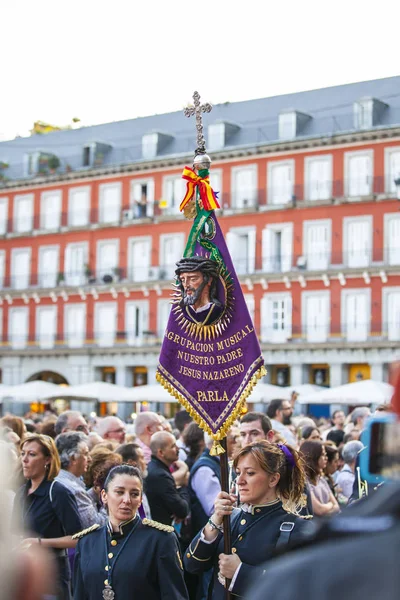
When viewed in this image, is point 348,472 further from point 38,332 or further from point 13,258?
point 13,258

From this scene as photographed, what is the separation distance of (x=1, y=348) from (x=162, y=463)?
41151mm

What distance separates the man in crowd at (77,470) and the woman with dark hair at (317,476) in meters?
1.61

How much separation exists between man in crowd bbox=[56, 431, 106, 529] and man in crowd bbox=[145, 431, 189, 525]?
0.66 meters

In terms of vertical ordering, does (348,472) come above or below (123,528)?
below

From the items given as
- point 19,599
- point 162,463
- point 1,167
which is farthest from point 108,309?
point 19,599

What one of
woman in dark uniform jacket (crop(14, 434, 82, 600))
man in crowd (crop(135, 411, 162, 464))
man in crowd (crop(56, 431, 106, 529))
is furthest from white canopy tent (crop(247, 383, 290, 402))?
woman in dark uniform jacket (crop(14, 434, 82, 600))

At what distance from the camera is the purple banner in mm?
5000

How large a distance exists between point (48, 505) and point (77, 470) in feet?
1.60

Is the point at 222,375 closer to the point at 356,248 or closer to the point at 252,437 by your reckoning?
the point at 252,437

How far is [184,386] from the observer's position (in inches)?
211

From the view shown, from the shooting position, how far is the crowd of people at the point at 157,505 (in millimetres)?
4621

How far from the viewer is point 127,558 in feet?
15.5

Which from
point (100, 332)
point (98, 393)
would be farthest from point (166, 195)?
point (98, 393)

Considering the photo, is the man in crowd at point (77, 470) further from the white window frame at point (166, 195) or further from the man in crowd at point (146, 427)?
the white window frame at point (166, 195)
